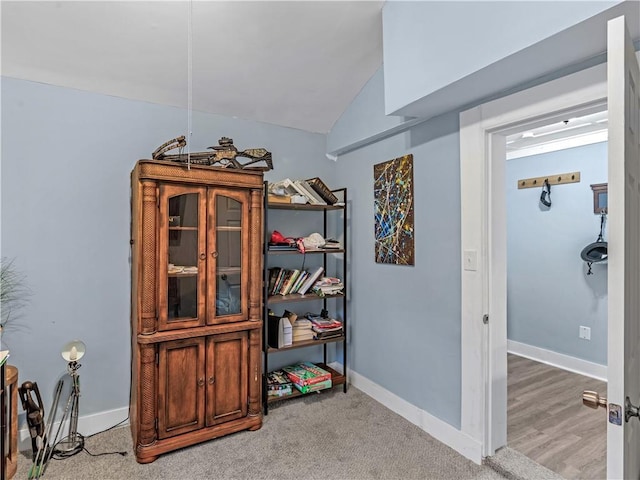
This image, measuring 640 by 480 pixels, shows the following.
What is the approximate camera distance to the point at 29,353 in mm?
2238

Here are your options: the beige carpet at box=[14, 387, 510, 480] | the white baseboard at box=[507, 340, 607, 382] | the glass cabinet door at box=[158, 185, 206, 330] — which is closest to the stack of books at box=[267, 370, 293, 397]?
the beige carpet at box=[14, 387, 510, 480]

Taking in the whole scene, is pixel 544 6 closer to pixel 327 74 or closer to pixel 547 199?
pixel 327 74

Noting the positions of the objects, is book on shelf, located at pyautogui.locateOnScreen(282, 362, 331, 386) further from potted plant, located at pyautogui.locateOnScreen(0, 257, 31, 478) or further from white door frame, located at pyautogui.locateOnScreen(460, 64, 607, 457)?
potted plant, located at pyautogui.locateOnScreen(0, 257, 31, 478)

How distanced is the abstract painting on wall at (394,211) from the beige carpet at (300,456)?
1144 mm

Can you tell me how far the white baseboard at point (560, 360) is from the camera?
129 inches

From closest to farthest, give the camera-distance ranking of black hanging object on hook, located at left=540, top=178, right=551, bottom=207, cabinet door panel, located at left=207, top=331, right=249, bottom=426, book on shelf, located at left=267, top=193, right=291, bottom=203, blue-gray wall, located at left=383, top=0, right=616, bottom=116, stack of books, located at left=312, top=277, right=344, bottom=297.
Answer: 1. blue-gray wall, located at left=383, top=0, right=616, bottom=116
2. cabinet door panel, located at left=207, top=331, right=249, bottom=426
3. book on shelf, located at left=267, top=193, right=291, bottom=203
4. stack of books, located at left=312, top=277, right=344, bottom=297
5. black hanging object on hook, located at left=540, top=178, right=551, bottom=207

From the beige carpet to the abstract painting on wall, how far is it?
1.14 m

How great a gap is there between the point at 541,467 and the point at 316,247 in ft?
6.32

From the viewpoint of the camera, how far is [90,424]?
2.40 metres

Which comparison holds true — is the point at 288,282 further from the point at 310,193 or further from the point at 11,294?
the point at 11,294

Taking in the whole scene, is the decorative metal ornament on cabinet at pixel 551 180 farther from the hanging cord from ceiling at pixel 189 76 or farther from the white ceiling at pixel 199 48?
the hanging cord from ceiling at pixel 189 76

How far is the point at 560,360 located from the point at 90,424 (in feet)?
13.2

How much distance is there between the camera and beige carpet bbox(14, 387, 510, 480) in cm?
199

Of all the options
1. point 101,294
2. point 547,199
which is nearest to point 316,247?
point 101,294
